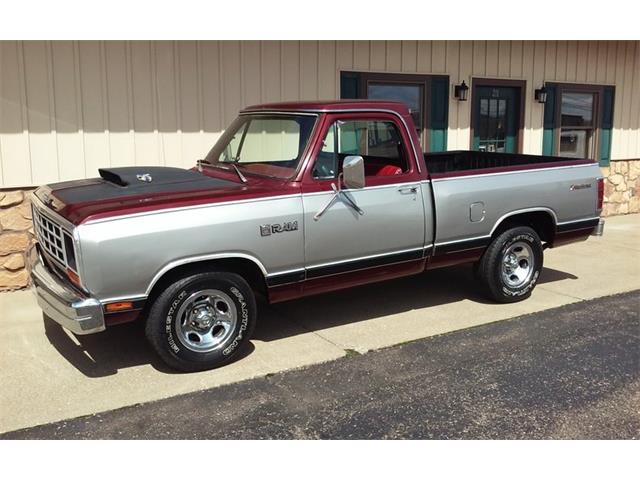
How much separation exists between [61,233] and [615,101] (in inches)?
423

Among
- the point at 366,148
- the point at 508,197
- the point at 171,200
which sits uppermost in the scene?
the point at 366,148

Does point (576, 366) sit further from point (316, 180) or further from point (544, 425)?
point (316, 180)

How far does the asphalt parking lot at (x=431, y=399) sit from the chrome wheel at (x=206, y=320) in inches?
16.5

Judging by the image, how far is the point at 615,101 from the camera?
11.6 meters

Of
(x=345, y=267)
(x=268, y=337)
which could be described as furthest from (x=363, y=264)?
(x=268, y=337)

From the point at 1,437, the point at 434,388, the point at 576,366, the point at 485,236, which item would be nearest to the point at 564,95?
the point at 485,236

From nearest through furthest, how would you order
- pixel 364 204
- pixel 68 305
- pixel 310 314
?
pixel 68 305 < pixel 364 204 < pixel 310 314

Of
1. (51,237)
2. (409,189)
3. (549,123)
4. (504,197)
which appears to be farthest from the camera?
(549,123)

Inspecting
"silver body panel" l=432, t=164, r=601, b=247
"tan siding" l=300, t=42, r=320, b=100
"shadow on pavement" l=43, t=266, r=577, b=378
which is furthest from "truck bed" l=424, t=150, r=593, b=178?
"tan siding" l=300, t=42, r=320, b=100

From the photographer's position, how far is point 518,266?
6.23m

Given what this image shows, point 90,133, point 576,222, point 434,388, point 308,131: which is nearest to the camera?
point 434,388

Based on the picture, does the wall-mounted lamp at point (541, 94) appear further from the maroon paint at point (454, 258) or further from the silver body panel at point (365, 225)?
the silver body panel at point (365, 225)

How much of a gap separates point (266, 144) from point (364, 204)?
1.04m

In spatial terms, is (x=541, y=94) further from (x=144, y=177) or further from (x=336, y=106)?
(x=144, y=177)
